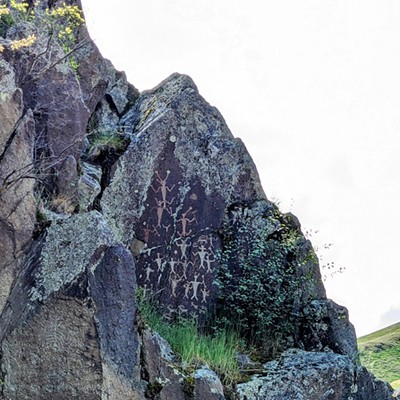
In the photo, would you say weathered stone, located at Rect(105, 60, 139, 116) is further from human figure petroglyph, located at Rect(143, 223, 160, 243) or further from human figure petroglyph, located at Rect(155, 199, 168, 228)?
human figure petroglyph, located at Rect(143, 223, 160, 243)

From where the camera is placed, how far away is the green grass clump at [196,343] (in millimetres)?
11449

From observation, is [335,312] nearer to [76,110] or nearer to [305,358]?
[305,358]

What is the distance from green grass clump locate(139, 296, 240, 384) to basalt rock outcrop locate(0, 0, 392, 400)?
0.95 feet

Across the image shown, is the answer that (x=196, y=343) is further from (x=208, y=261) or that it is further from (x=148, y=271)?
(x=208, y=261)

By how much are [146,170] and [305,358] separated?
5.77 metres

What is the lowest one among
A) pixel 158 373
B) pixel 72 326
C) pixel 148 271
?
pixel 158 373

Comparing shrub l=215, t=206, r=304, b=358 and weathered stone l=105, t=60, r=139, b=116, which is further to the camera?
weathered stone l=105, t=60, r=139, b=116

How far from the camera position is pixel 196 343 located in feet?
39.8

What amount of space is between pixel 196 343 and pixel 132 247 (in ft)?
9.84

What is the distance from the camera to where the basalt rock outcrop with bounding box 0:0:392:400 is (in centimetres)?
934

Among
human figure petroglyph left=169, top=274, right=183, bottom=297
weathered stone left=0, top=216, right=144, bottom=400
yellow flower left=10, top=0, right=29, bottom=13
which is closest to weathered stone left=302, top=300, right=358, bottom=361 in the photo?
human figure petroglyph left=169, top=274, right=183, bottom=297

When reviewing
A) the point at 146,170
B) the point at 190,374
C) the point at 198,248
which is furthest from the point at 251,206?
the point at 190,374

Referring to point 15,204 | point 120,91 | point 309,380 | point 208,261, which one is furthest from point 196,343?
point 120,91

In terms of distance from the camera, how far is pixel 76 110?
1334 centimetres
